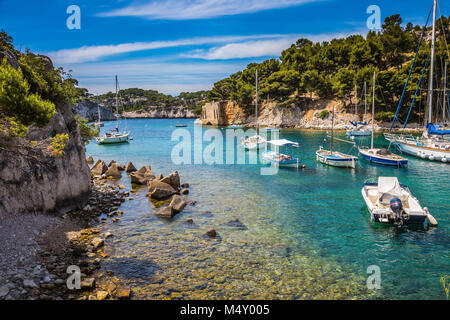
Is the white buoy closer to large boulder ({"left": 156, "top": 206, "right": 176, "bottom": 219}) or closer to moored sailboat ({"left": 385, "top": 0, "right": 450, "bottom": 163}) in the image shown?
large boulder ({"left": 156, "top": 206, "right": 176, "bottom": 219})

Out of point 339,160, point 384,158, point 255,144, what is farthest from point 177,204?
point 255,144

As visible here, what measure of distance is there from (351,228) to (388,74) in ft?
240

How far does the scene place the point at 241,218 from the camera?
→ 66.1ft

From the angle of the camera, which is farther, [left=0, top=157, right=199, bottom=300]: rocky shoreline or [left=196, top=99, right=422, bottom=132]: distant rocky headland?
[left=196, top=99, right=422, bottom=132]: distant rocky headland

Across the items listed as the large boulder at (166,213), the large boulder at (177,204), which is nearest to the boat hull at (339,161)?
the large boulder at (177,204)

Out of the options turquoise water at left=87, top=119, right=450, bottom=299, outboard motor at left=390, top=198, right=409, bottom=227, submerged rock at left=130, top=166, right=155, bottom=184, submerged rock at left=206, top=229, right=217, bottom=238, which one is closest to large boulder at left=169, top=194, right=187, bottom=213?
turquoise water at left=87, top=119, right=450, bottom=299

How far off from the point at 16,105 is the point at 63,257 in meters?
6.74

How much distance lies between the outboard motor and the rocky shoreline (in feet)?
36.7

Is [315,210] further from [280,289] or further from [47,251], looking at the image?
[47,251]

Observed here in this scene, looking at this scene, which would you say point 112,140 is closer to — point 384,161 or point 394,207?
point 384,161

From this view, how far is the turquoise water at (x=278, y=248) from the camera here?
11945 mm

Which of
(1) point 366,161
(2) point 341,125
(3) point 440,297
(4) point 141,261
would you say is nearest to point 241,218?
(4) point 141,261

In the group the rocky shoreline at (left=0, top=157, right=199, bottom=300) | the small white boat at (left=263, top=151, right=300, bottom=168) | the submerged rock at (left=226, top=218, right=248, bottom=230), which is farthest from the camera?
the small white boat at (left=263, top=151, right=300, bottom=168)

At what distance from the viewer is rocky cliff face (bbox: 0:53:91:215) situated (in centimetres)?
1370
